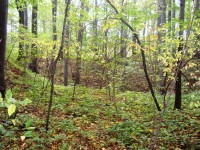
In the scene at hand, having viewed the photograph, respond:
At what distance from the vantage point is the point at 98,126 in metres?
6.54

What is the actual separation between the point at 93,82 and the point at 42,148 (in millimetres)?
12199

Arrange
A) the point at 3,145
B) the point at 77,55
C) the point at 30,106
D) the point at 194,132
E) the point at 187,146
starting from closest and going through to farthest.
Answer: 1. the point at 3,145
2. the point at 187,146
3. the point at 194,132
4. the point at 30,106
5. the point at 77,55

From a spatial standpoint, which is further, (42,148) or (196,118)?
(196,118)

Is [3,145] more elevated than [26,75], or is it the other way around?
[26,75]

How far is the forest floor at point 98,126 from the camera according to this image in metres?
5.07

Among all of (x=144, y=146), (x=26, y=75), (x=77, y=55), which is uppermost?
(x=77, y=55)

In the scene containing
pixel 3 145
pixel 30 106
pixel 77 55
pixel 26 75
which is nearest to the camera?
pixel 3 145

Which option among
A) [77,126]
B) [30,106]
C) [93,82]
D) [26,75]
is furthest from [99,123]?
[93,82]

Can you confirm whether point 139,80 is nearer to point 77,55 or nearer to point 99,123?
point 77,55

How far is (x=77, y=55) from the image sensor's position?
30.4ft

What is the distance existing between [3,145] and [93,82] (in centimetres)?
1239

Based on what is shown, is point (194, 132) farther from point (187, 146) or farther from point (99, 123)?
point (99, 123)

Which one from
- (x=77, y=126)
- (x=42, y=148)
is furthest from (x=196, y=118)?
(x=42, y=148)

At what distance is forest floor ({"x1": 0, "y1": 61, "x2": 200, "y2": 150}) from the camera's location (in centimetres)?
507
